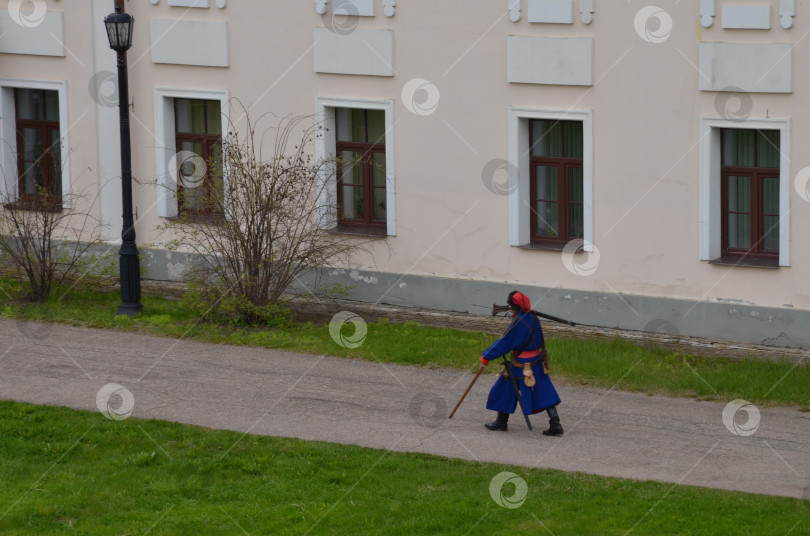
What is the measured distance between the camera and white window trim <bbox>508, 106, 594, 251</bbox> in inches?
711

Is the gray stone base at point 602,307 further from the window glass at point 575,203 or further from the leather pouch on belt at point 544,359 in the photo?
the leather pouch on belt at point 544,359

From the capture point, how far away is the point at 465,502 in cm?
1148

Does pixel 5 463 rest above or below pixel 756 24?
below

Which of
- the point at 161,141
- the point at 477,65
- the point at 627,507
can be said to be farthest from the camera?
the point at 161,141

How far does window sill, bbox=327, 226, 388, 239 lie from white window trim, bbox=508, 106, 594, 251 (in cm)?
208

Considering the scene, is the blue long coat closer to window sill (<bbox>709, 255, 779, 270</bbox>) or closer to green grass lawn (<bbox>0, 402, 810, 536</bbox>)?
green grass lawn (<bbox>0, 402, 810, 536</bbox>)

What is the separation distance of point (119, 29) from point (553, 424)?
27.0ft

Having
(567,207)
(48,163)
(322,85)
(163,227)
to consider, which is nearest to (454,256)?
(567,207)

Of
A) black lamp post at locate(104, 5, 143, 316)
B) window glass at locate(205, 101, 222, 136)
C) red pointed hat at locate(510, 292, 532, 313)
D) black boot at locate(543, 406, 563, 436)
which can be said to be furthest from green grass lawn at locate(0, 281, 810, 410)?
window glass at locate(205, 101, 222, 136)

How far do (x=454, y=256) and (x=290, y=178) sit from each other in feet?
8.25

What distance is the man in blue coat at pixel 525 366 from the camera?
1364 centimetres

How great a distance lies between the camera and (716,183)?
1739 centimetres

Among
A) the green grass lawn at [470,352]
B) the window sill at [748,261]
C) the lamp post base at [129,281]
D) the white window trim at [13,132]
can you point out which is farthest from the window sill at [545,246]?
the white window trim at [13,132]

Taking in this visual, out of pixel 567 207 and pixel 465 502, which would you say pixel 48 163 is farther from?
pixel 465 502
